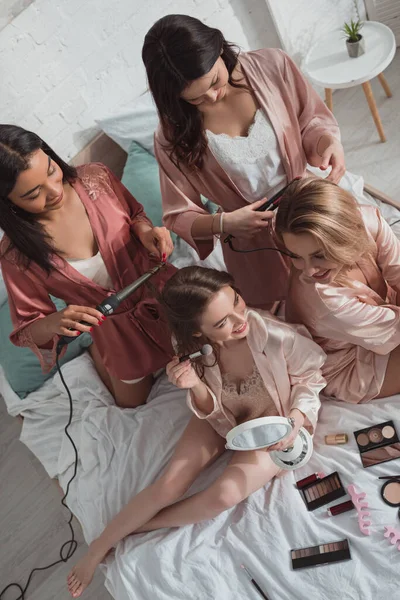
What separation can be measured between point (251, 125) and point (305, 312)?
1.70ft

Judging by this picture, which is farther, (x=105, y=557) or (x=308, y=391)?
(x=105, y=557)

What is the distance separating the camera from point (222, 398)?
1.69 m

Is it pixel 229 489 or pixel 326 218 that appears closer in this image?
pixel 326 218

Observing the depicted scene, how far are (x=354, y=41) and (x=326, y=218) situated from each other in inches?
60.7

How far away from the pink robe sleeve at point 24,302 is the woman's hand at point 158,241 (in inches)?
12.2

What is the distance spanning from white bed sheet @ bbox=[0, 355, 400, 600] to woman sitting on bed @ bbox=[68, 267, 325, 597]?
0.06 m

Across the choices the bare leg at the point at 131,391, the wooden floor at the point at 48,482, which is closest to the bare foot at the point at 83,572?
the wooden floor at the point at 48,482

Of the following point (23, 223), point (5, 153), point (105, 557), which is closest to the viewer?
point (5, 153)

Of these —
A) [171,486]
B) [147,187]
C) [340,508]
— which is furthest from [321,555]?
[147,187]

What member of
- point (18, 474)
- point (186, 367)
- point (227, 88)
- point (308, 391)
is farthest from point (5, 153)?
point (18, 474)

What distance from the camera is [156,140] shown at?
1582 millimetres

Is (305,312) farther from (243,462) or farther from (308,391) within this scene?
(243,462)

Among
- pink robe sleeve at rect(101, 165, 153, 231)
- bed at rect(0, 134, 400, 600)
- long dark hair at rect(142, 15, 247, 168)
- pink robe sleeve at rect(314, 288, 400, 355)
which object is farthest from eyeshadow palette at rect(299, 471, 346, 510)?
long dark hair at rect(142, 15, 247, 168)

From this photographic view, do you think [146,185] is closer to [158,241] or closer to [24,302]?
[158,241]
